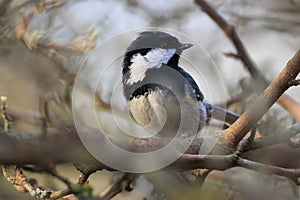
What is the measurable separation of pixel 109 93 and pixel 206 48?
823mm

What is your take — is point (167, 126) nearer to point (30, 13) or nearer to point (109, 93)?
point (109, 93)

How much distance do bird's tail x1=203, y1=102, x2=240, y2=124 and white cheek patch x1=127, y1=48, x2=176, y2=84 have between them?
0.88ft

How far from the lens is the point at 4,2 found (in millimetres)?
1883

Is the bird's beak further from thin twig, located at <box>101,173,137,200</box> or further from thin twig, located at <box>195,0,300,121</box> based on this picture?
thin twig, located at <box>101,173,137,200</box>

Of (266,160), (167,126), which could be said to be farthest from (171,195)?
(167,126)

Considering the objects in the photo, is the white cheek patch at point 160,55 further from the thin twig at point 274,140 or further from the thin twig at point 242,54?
the thin twig at point 274,140

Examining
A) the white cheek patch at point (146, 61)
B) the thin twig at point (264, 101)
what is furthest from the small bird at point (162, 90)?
the thin twig at point (264, 101)

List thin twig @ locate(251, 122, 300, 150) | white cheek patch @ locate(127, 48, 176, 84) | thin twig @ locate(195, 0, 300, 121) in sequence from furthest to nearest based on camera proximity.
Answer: white cheek patch @ locate(127, 48, 176, 84) → thin twig @ locate(195, 0, 300, 121) → thin twig @ locate(251, 122, 300, 150)

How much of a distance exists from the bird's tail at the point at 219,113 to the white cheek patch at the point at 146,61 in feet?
0.88

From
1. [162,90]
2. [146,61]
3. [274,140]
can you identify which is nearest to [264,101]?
[274,140]

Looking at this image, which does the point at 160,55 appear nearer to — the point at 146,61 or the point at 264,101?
the point at 146,61

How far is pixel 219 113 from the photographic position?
2301mm

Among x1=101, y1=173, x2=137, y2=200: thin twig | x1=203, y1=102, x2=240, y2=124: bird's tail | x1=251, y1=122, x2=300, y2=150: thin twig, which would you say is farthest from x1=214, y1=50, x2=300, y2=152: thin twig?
x1=203, y1=102, x2=240, y2=124: bird's tail

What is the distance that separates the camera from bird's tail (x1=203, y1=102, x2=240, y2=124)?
7.17 ft
